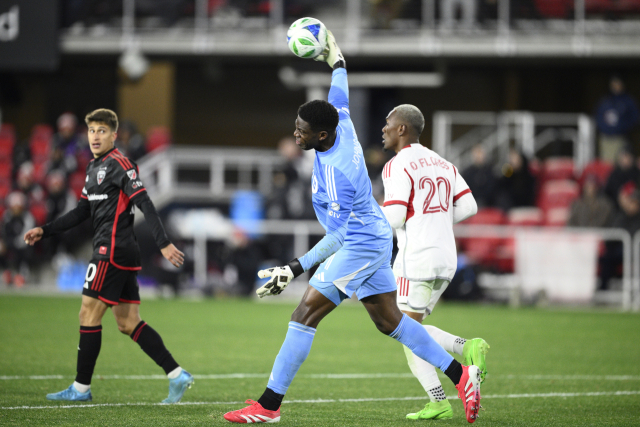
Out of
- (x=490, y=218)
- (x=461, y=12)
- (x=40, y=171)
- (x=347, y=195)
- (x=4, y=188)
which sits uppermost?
(x=461, y=12)

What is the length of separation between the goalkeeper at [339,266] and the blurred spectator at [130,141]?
14.8 m

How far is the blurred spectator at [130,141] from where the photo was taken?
1988 cm

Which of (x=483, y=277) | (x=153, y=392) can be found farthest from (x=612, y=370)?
(x=483, y=277)

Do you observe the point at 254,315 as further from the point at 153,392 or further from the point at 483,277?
the point at 153,392

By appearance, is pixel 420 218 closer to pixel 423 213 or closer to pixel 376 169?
pixel 423 213

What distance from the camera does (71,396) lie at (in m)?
6.30

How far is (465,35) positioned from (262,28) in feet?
16.3

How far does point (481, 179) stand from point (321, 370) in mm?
10443

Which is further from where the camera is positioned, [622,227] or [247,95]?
[247,95]

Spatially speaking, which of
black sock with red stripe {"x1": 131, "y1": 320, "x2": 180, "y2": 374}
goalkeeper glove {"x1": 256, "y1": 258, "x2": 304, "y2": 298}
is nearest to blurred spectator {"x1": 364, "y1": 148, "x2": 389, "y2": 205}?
black sock with red stripe {"x1": 131, "y1": 320, "x2": 180, "y2": 374}

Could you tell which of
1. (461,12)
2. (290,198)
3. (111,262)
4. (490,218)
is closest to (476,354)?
(111,262)

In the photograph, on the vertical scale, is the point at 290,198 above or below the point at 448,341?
below

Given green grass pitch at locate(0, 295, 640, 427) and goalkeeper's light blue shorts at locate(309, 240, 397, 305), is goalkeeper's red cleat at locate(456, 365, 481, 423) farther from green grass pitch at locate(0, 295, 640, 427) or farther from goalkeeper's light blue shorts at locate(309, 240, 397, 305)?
goalkeeper's light blue shorts at locate(309, 240, 397, 305)

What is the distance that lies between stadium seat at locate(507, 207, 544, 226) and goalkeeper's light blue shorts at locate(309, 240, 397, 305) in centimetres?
1243
